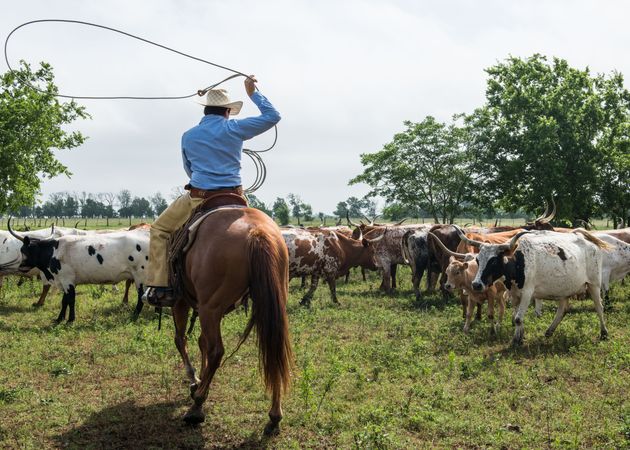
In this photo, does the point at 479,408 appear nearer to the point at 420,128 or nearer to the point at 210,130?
the point at 210,130

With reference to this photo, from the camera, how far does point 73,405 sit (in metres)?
6.34

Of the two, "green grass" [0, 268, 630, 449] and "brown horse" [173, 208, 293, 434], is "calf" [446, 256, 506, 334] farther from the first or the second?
"brown horse" [173, 208, 293, 434]

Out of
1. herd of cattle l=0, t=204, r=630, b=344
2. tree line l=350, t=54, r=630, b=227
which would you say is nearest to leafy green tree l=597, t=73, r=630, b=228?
tree line l=350, t=54, r=630, b=227

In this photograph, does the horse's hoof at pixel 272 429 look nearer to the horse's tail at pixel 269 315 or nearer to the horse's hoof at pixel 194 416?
the horse's tail at pixel 269 315

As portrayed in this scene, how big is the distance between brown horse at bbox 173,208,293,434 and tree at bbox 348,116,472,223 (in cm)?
2808

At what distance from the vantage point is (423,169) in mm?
34344

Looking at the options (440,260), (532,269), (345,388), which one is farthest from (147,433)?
(440,260)

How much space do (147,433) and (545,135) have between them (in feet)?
81.2

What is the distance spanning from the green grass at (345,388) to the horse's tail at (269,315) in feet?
2.17

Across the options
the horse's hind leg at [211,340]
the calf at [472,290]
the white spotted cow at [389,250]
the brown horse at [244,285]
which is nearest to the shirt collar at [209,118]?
the brown horse at [244,285]

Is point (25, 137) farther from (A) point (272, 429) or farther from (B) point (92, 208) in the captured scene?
(B) point (92, 208)

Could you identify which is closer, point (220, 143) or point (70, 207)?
point (220, 143)

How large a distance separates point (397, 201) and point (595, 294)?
26088 mm

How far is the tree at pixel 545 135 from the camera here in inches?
1045
